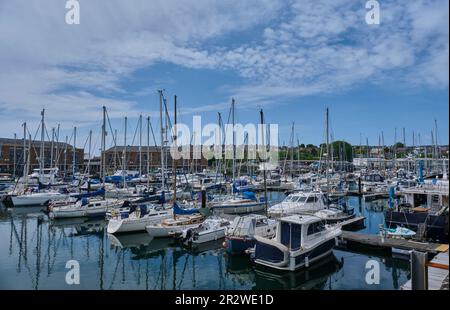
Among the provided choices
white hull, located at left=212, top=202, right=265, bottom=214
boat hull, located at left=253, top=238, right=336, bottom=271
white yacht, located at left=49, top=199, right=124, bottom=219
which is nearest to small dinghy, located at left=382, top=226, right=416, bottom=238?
boat hull, located at left=253, top=238, right=336, bottom=271

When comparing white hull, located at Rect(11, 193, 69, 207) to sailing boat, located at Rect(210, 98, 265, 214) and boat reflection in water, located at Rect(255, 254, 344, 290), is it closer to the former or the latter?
sailing boat, located at Rect(210, 98, 265, 214)

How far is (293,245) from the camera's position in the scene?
14.5 meters

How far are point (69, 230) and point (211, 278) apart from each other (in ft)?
51.3

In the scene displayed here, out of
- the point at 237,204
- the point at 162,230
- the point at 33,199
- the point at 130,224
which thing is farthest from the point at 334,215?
the point at 33,199

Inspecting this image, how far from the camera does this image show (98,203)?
29906 mm

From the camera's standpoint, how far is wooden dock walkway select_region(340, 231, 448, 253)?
1495 cm

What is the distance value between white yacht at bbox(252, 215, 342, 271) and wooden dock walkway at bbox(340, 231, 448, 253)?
2.97 meters

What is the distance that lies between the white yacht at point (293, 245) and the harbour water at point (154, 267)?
507mm

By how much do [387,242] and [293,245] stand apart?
5841 millimetres

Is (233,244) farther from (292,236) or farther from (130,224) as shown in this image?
(130,224)

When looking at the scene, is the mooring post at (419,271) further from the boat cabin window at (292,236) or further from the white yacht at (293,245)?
the boat cabin window at (292,236)
